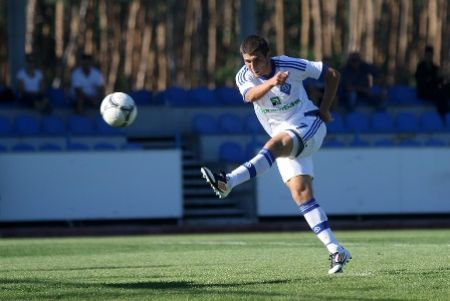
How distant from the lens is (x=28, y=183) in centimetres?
2397

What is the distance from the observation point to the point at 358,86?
2700 centimetres

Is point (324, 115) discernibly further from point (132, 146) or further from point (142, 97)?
point (142, 97)

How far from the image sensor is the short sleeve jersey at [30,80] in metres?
25.7

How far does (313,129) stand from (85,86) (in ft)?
52.2

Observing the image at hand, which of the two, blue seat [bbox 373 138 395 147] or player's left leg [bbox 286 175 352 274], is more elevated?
player's left leg [bbox 286 175 352 274]

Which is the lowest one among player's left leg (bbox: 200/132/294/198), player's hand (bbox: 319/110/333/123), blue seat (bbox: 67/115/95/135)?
blue seat (bbox: 67/115/95/135)

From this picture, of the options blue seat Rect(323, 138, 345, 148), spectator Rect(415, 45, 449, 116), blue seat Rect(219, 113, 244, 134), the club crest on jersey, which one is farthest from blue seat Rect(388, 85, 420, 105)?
the club crest on jersey

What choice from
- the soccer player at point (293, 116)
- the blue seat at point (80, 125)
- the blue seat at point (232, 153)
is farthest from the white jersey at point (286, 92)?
the blue seat at point (80, 125)

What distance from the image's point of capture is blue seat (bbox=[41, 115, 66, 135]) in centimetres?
2509

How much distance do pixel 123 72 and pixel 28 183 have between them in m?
36.6

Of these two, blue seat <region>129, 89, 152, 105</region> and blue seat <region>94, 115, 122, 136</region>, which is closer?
blue seat <region>94, 115, 122, 136</region>

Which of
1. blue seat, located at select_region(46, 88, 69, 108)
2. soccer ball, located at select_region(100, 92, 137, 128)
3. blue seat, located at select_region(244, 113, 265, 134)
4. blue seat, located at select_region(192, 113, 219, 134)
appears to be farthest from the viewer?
blue seat, located at select_region(46, 88, 69, 108)

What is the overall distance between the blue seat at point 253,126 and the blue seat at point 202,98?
1.52 m

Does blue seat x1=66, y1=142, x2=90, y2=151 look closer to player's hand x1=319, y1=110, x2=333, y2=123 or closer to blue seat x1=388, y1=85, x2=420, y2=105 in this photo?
blue seat x1=388, y1=85, x2=420, y2=105
